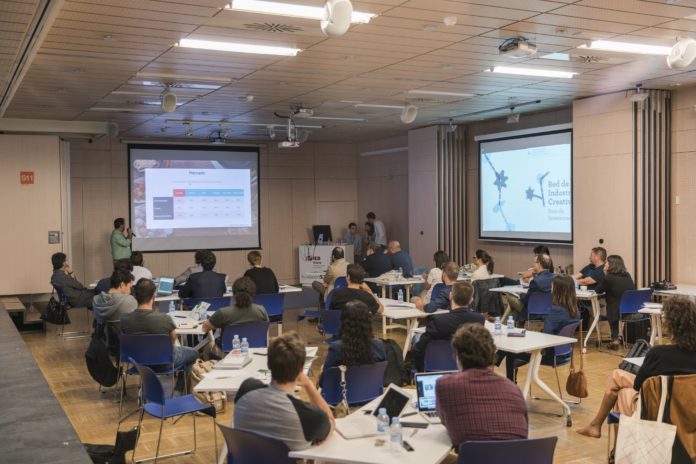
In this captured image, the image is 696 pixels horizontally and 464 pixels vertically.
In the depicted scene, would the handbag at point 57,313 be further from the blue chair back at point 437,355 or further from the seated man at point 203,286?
the blue chair back at point 437,355

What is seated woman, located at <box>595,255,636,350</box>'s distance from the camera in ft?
31.0

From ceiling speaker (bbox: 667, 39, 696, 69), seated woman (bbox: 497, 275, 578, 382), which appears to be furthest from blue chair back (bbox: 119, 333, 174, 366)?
ceiling speaker (bbox: 667, 39, 696, 69)

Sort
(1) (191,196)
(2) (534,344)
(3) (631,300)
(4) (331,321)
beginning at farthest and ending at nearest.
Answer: (1) (191,196), (3) (631,300), (4) (331,321), (2) (534,344)

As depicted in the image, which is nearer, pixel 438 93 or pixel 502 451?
pixel 502 451

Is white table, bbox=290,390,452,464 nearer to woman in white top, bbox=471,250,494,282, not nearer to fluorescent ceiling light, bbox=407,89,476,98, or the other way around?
woman in white top, bbox=471,250,494,282

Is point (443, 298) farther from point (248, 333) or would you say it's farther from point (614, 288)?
point (614, 288)

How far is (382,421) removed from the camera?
12.1ft

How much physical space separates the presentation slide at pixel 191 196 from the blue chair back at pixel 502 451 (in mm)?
14016

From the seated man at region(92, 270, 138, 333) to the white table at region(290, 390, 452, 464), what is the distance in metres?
4.26

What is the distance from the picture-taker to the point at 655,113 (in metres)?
10.3

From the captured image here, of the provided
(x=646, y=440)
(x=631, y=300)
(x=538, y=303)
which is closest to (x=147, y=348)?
(x=646, y=440)

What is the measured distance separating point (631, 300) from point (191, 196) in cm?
1048

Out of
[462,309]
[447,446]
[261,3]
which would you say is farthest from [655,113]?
[447,446]

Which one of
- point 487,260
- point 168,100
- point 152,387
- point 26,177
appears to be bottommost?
point 152,387
